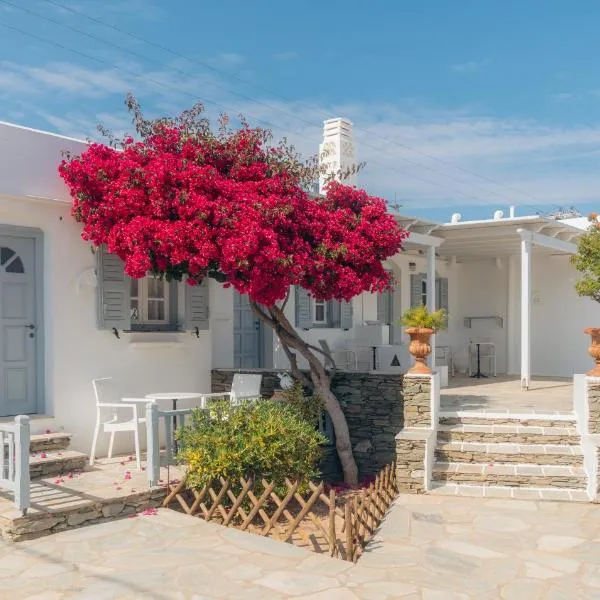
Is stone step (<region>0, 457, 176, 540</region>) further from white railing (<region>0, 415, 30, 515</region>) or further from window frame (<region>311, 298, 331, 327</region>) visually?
window frame (<region>311, 298, 331, 327</region>)

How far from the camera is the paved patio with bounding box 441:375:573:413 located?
964 centimetres

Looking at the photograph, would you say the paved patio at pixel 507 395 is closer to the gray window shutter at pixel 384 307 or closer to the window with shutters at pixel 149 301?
the gray window shutter at pixel 384 307

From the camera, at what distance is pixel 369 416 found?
9.62 meters

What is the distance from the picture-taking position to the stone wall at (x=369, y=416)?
949 centimetres

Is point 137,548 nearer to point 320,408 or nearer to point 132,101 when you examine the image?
point 320,408

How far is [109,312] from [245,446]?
2709mm

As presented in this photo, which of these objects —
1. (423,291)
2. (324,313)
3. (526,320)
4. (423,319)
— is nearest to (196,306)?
(423,319)

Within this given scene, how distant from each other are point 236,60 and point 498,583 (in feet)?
31.2

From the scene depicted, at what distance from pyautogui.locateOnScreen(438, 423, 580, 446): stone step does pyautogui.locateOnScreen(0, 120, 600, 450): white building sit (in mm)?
3471

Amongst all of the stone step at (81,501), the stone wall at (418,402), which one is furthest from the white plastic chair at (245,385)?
the stone wall at (418,402)

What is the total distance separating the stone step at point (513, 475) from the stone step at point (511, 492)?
0.06 meters

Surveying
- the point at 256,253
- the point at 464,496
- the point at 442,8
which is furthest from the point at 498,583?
the point at 442,8

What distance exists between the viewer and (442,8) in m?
12.5

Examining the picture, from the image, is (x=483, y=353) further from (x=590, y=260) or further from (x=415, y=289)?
(x=590, y=260)
